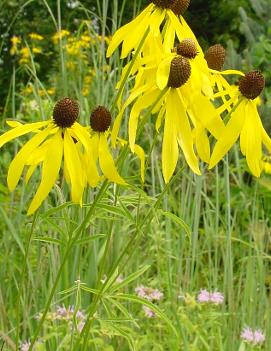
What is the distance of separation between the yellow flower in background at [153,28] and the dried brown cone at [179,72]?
6 cm

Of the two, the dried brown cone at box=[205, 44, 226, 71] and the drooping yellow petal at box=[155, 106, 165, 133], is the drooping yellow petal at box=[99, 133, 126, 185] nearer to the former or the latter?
the drooping yellow petal at box=[155, 106, 165, 133]

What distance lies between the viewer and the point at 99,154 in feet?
2.94

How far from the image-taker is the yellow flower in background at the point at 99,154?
0.85 meters

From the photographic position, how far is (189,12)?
6.11m

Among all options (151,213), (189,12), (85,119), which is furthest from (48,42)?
(151,213)

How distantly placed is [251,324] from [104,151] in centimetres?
109

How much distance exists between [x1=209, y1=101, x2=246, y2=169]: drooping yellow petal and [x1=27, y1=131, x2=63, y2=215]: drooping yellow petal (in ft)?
0.60

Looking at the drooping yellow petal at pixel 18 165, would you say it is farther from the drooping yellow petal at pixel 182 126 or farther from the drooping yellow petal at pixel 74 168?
the drooping yellow petal at pixel 182 126

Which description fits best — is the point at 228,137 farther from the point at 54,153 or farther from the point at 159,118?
the point at 54,153

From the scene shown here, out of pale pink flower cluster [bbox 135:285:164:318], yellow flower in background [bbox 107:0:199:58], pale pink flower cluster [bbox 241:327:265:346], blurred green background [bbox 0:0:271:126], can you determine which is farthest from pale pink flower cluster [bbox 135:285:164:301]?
blurred green background [bbox 0:0:271:126]

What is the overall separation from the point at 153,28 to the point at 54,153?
192 mm

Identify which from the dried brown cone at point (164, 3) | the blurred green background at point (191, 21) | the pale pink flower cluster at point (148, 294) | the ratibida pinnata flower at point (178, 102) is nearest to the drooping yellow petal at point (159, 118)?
the ratibida pinnata flower at point (178, 102)

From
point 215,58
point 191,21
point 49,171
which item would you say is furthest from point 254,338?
point 191,21

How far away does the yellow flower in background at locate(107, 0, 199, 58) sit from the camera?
2.90 ft
